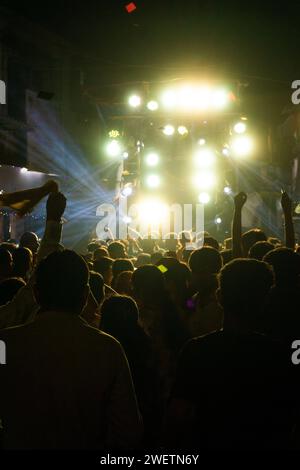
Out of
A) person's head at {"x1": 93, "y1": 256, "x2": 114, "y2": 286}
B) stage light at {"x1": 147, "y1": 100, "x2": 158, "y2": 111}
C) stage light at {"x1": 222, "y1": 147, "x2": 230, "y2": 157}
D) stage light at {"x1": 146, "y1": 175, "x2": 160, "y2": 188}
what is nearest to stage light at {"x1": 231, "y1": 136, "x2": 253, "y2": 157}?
stage light at {"x1": 222, "y1": 147, "x2": 230, "y2": 157}

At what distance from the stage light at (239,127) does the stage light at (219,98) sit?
943mm

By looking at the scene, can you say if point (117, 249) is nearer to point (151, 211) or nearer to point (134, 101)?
point (134, 101)

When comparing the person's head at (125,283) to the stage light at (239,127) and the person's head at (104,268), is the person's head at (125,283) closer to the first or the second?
the person's head at (104,268)

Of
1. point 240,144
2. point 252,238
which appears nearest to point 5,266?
point 252,238

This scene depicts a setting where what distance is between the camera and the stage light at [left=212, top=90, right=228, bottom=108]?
18.8m

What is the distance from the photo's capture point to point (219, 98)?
18812 mm

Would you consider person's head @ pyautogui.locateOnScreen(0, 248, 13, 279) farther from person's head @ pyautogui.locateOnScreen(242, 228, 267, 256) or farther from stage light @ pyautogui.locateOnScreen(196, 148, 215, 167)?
stage light @ pyautogui.locateOnScreen(196, 148, 215, 167)

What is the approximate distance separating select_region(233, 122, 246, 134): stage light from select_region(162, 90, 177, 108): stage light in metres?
2.15

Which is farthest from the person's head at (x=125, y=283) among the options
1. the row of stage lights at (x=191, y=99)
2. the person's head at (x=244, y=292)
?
the row of stage lights at (x=191, y=99)

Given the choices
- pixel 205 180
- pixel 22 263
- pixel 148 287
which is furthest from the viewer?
pixel 205 180

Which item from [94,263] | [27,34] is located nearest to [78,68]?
[27,34]

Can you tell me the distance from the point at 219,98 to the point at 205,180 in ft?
10.1

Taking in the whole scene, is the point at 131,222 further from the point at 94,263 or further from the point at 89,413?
the point at 89,413

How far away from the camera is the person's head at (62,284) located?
2.90 metres
